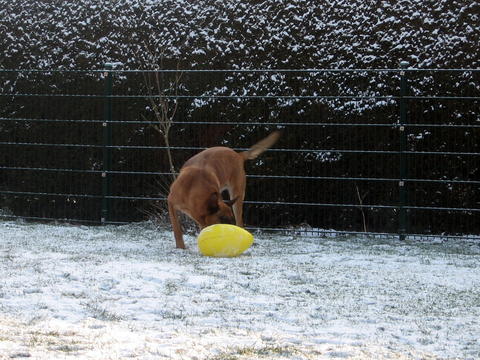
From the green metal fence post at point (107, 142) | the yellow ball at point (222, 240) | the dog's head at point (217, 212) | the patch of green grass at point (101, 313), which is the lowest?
the patch of green grass at point (101, 313)

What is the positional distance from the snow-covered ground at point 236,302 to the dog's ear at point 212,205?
40cm

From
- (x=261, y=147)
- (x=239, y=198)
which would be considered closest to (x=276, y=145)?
(x=261, y=147)

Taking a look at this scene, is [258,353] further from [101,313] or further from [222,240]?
[222,240]

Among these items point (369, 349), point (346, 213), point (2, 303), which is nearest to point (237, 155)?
point (346, 213)

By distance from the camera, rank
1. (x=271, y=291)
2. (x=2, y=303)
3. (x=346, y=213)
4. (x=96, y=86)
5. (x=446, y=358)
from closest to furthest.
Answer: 1. (x=446, y=358)
2. (x=2, y=303)
3. (x=271, y=291)
4. (x=346, y=213)
5. (x=96, y=86)

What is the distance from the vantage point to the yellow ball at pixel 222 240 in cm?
699

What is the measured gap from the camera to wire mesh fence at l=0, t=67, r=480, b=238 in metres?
8.66

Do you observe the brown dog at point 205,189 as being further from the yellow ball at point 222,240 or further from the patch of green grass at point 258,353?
the patch of green grass at point 258,353

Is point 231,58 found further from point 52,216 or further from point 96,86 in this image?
point 52,216

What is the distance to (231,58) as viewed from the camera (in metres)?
9.45

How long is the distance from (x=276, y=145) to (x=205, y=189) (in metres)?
1.89

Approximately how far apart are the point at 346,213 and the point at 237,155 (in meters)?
1.38

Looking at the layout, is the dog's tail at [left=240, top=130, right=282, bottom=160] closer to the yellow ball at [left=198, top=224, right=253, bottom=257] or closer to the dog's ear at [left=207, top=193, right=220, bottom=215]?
the dog's ear at [left=207, top=193, right=220, bottom=215]

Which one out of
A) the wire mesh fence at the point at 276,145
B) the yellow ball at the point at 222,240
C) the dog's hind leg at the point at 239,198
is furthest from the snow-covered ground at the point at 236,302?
the wire mesh fence at the point at 276,145
